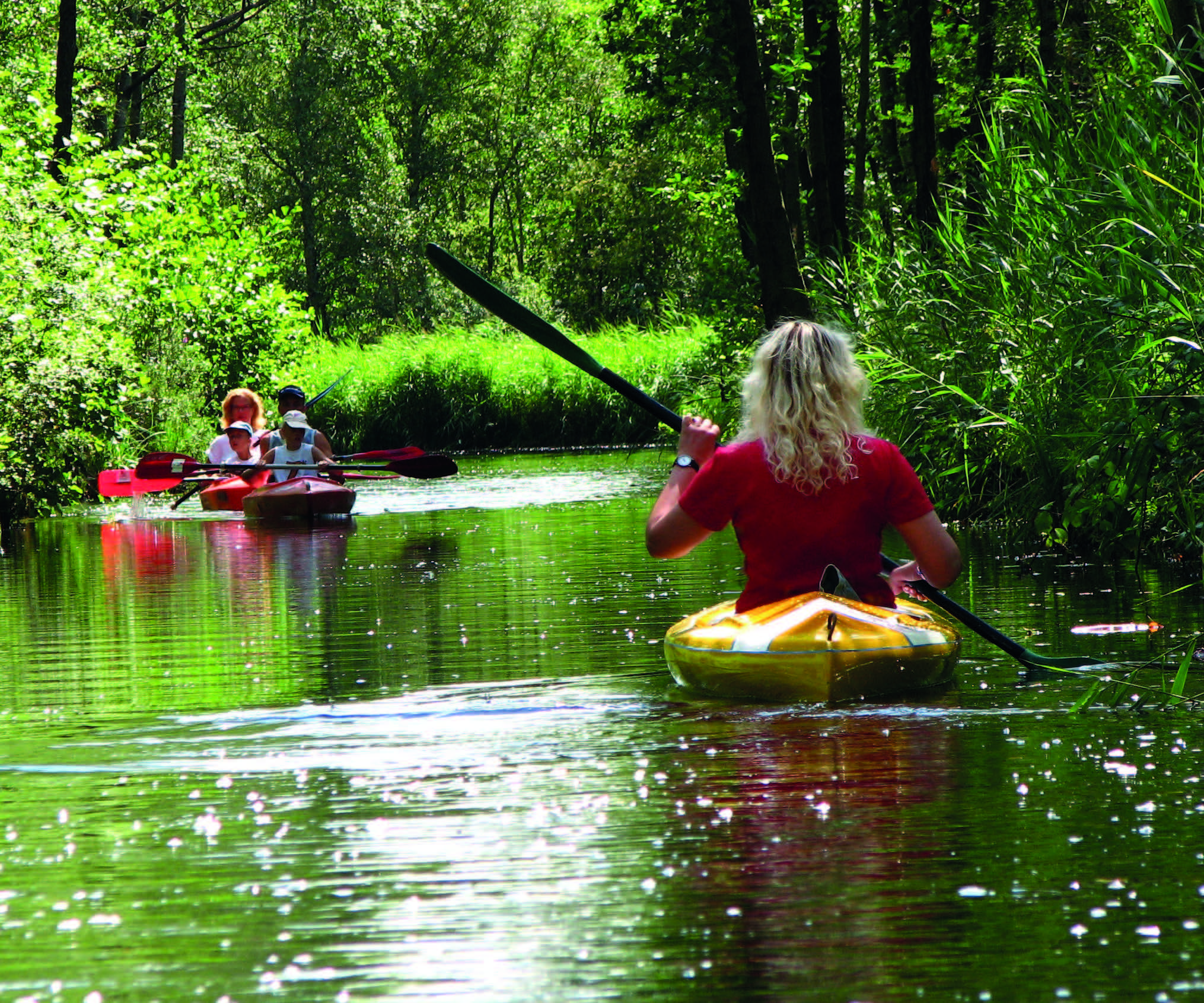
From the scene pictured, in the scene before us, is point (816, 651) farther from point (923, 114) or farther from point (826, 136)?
point (826, 136)

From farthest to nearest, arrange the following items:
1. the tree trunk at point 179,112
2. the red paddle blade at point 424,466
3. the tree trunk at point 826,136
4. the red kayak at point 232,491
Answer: the tree trunk at point 179,112 → the tree trunk at point 826,136 → the red kayak at point 232,491 → the red paddle blade at point 424,466

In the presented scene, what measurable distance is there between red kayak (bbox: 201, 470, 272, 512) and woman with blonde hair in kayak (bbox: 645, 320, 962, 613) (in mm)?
12660

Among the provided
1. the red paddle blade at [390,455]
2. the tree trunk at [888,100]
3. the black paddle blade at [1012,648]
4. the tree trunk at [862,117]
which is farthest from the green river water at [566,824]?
the tree trunk at [862,117]

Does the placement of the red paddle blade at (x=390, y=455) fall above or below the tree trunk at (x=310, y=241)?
below

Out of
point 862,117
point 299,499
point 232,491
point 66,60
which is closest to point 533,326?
point 299,499

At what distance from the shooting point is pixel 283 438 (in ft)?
59.3

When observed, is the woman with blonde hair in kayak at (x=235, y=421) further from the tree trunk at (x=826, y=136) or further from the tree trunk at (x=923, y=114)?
the tree trunk at (x=923, y=114)

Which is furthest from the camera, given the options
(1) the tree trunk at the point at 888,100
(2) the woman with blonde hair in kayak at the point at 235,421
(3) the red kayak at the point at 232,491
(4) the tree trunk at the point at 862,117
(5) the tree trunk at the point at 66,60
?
(5) the tree trunk at the point at 66,60

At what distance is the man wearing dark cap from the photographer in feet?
57.9


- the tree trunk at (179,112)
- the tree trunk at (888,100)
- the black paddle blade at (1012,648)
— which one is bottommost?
the black paddle blade at (1012,648)

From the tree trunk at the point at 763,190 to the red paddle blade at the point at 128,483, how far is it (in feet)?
19.8

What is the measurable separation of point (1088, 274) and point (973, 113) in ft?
34.6

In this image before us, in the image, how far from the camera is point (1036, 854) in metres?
4.02

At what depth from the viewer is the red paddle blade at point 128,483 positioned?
58.7ft
